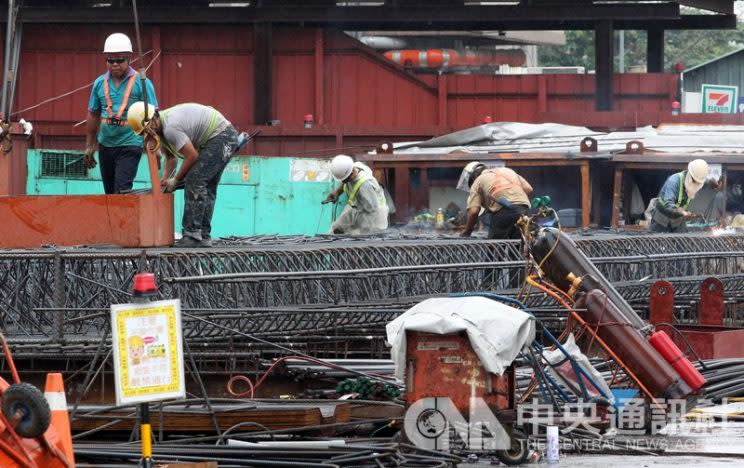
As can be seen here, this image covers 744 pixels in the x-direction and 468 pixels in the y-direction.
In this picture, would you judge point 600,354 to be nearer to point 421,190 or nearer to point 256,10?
point 421,190

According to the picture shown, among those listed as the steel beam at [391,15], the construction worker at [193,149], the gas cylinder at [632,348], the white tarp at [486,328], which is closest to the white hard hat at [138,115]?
the construction worker at [193,149]

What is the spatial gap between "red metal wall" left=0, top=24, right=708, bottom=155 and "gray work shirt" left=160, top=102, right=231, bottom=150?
566 inches

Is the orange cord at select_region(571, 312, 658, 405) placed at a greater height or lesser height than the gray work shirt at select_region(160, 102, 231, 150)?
lesser

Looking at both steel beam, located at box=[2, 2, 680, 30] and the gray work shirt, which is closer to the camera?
the gray work shirt

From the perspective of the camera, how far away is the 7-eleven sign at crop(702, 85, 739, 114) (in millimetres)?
31688

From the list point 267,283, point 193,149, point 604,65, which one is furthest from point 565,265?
point 604,65

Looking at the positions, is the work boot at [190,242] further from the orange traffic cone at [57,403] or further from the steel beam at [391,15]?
the steel beam at [391,15]

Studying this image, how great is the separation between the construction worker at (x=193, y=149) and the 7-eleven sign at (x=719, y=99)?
67.4 ft

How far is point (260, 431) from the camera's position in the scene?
8.91m

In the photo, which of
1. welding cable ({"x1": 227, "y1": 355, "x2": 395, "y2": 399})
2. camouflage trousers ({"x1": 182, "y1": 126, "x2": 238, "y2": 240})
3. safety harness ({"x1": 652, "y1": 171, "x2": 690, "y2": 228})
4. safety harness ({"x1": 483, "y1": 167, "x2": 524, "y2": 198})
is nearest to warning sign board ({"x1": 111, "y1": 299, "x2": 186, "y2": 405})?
welding cable ({"x1": 227, "y1": 355, "x2": 395, "y2": 399})

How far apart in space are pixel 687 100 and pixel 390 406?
25.4 metres

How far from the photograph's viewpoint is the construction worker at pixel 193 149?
12219mm

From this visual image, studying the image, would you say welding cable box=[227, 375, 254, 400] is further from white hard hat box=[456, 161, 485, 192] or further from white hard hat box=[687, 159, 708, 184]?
white hard hat box=[687, 159, 708, 184]

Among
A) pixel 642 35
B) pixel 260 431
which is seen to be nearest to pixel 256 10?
pixel 260 431
